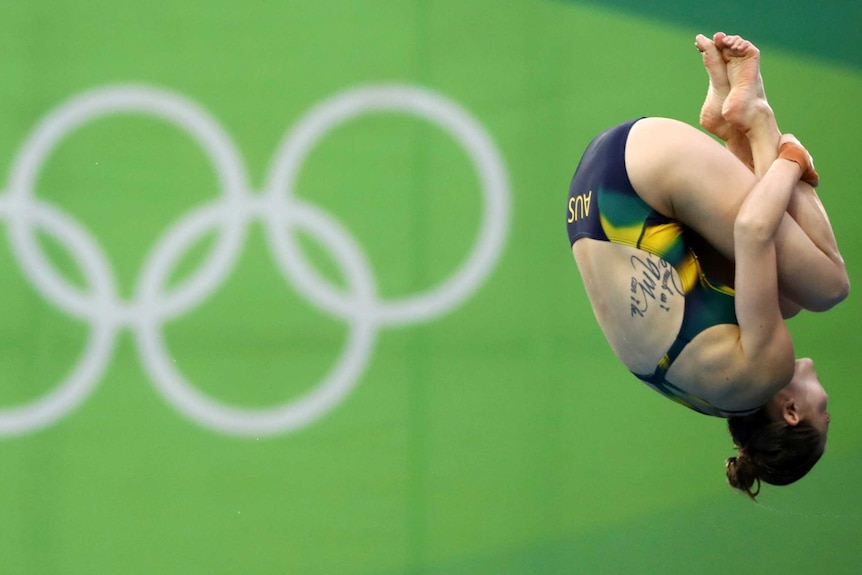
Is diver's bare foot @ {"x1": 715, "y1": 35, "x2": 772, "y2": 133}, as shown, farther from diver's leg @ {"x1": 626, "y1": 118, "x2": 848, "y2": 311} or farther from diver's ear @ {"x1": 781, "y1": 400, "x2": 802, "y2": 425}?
diver's ear @ {"x1": 781, "y1": 400, "x2": 802, "y2": 425}

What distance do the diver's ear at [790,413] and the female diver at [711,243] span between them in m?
0.08

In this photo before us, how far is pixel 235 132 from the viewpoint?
149 inches

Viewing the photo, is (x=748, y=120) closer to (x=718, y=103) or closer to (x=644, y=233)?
(x=718, y=103)

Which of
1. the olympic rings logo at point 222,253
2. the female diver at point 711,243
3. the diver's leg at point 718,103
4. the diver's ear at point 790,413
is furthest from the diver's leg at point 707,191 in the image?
the olympic rings logo at point 222,253

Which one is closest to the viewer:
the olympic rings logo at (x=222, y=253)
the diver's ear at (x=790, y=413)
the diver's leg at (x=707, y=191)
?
the diver's leg at (x=707, y=191)

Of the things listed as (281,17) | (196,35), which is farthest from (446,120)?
(196,35)

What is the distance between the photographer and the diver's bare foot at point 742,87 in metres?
2.17

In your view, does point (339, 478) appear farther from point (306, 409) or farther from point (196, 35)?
point (196, 35)

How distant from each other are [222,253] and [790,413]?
7.21 feet

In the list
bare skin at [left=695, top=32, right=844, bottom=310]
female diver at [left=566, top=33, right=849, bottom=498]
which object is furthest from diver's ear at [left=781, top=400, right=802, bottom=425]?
bare skin at [left=695, top=32, right=844, bottom=310]

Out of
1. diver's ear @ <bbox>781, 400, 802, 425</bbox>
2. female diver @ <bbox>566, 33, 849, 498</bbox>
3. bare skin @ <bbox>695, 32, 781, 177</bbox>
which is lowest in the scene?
diver's ear @ <bbox>781, 400, 802, 425</bbox>

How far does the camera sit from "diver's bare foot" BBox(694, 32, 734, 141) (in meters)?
2.23

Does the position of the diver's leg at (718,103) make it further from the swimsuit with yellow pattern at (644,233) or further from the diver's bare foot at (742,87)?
the swimsuit with yellow pattern at (644,233)

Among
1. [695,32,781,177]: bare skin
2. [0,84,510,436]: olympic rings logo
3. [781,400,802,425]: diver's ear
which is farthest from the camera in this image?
[0,84,510,436]: olympic rings logo
